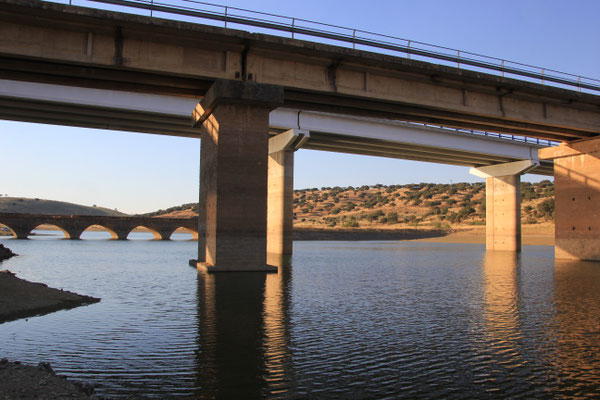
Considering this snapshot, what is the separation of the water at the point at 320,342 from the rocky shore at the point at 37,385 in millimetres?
458

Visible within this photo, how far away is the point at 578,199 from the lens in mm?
38062

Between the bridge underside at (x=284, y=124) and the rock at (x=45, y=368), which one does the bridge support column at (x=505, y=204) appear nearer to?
the bridge underside at (x=284, y=124)

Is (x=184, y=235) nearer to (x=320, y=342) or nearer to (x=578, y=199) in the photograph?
(x=578, y=199)

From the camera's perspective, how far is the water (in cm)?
737

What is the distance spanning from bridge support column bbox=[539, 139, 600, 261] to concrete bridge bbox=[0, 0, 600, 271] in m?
0.08

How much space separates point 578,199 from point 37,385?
39000mm

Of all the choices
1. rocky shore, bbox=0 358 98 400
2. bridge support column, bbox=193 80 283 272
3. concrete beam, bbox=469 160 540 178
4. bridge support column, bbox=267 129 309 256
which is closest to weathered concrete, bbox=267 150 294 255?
bridge support column, bbox=267 129 309 256

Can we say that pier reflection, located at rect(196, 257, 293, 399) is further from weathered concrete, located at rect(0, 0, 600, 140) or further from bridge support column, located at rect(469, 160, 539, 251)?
bridge support column, located at rect(469, 160, 539, 251)

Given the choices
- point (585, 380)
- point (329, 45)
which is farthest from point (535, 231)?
point (585, 380)

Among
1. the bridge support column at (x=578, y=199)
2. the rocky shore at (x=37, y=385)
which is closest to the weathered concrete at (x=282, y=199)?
the bridge support column at (x=578, y=199)

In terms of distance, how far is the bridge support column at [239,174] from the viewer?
77.0ft

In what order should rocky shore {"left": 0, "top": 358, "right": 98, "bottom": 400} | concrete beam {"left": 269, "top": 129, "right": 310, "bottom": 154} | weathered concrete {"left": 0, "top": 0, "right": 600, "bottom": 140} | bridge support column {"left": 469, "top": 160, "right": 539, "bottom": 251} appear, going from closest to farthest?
rocky shore {"left": 0, "top": 358, "right": 98, "bottom": 400} < weathered concrete {"left": 0, "top": 0, "right": 600, "bottom": 140} < concrete beam {"left": 269, "top": 129, "right": 310, "bottom": 154} < bridge support column {"left": 469, "top": 160, "right": 539, "bottom": 251}

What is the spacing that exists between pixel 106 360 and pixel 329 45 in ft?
59.6

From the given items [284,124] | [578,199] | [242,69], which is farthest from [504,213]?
[242,69]
